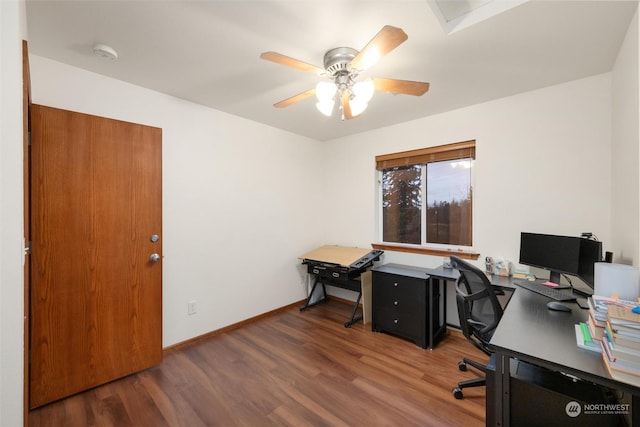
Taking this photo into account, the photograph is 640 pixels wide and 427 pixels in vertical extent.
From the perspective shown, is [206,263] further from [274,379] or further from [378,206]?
[378,206]

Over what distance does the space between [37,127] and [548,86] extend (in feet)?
13.1

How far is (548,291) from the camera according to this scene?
6.36 feet

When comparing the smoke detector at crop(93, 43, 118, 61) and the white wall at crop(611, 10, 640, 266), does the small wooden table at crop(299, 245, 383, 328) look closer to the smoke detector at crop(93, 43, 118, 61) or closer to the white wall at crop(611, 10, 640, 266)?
the white wall at crop(611, 10, 640, 266)

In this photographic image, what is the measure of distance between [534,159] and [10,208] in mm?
3412

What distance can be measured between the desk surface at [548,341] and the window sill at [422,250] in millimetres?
1002

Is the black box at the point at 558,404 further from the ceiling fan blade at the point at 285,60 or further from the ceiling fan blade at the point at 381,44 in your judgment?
the ceiling fan blade at the point at 285,60

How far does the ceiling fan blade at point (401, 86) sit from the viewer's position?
5.33 feet

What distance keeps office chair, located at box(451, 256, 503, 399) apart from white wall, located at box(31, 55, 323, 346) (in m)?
2.22

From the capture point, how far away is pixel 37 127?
1783 millimetres

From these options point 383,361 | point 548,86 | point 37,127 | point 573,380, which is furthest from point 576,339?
point 37,127

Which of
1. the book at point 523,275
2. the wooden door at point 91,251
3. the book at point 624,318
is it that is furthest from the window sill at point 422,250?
the wooden door at point 91,251

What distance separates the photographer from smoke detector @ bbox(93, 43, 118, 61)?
173cm

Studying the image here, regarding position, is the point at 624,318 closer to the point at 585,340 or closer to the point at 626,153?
the point at 585,340

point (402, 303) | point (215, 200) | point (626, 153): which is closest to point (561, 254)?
point (626, 153)
